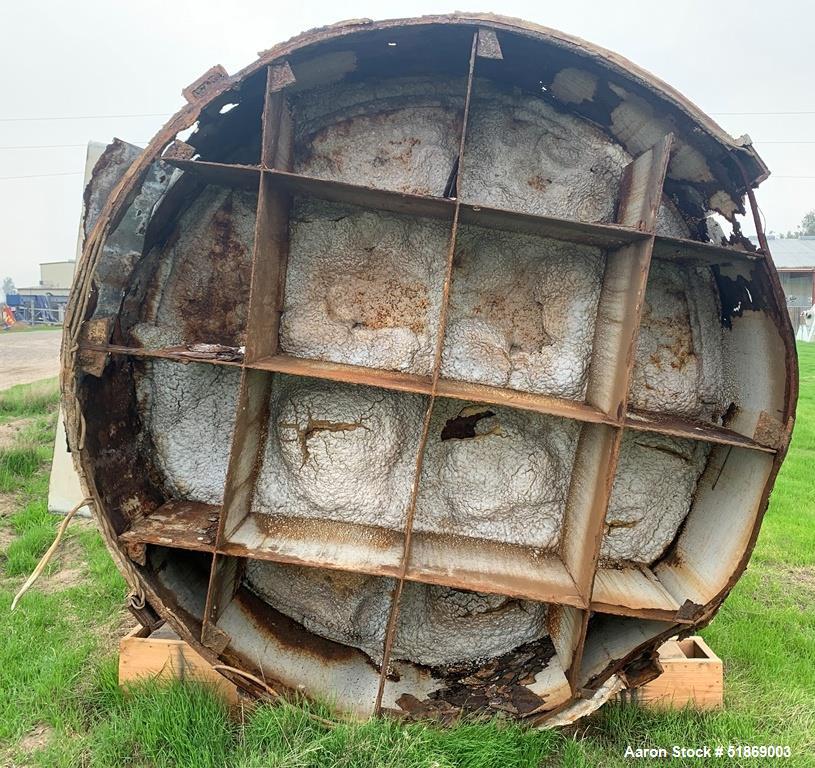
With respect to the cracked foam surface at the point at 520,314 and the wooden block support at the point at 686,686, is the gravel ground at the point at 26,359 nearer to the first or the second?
the cracked foam surface at the point at 520,314

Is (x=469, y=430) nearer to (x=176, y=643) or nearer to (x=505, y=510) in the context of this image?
(x=505, y=510)

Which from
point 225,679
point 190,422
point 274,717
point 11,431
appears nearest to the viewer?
point 274,717

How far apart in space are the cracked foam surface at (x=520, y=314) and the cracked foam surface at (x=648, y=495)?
0.37m

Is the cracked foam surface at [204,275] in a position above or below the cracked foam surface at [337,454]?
above

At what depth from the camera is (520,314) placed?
2.19 m

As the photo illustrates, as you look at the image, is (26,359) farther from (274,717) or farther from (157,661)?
(274,717)

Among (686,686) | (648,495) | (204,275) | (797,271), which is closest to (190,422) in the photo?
(204,275)

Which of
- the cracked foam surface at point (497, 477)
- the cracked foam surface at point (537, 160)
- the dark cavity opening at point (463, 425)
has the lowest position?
the cracked foam surface at point (497, 477)

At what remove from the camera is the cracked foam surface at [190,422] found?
2.16 meters

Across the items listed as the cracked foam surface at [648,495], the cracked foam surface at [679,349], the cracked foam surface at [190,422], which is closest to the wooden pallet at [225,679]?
the cracked foam surface at [648,495]

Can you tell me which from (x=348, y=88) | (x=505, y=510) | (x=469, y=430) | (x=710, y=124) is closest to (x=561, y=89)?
(x=710, y=124)

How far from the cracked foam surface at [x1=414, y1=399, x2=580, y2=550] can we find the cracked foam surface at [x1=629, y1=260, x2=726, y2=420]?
0.39 meters

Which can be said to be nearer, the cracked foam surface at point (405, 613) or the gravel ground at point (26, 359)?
the cracked foam surface at point (405, 613)

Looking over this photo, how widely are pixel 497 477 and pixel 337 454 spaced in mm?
692
